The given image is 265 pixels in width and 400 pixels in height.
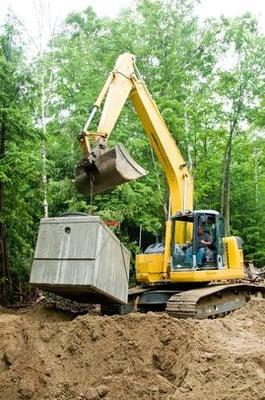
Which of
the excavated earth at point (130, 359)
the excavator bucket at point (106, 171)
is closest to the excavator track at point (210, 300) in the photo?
the excavated earth at point (130, 359)

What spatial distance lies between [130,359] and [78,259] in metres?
1.55

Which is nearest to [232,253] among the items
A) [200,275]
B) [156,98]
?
[200,275]

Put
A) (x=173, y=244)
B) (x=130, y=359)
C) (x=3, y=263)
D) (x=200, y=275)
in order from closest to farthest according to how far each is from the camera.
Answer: (x=130, y=359), (x=200, y=275), (x=173, y=244), (x=3, y=263)

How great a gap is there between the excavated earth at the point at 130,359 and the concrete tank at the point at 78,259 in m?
0.57

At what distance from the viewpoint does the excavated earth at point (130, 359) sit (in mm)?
5535

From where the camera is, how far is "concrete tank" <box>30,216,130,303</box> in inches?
284

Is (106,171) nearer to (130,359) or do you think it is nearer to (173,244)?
(173,244)

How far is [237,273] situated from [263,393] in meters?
5.49

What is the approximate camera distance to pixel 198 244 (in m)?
9.52

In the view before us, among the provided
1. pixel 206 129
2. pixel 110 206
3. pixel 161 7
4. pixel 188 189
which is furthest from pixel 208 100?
pixel 188 189

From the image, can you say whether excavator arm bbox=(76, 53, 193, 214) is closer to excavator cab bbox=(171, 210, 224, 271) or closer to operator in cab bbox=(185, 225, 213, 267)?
excavator cab bbox=(171, 210, 224, 271)

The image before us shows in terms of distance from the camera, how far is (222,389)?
17.0ft

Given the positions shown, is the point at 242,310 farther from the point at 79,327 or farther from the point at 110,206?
the point at 110,206

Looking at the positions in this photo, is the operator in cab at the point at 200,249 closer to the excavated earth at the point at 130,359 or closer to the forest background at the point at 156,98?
the excavated earth at the point at 130,359
